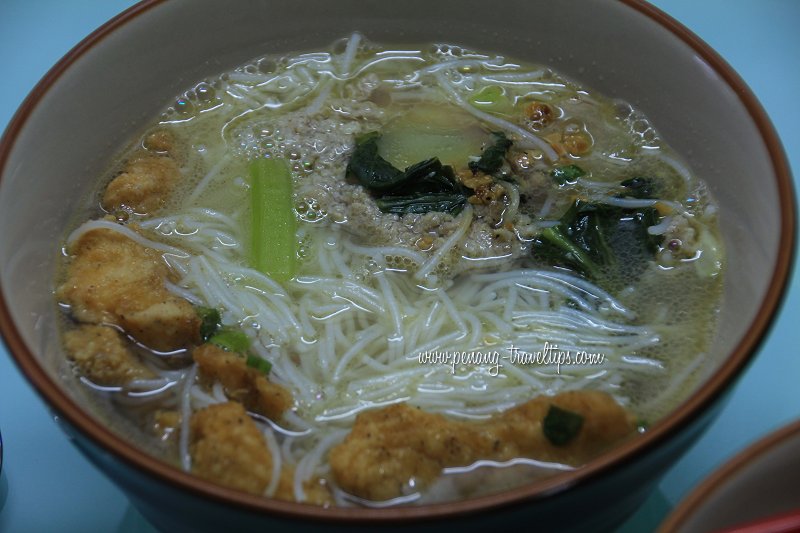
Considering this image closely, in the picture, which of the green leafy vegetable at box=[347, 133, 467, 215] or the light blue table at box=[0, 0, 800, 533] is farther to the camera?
the green leafy vegetable at box=[347, 133, 467, 215]

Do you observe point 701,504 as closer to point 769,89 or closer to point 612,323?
point 612,323

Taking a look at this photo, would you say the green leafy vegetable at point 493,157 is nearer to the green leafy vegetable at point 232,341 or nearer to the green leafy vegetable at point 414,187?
the green leafy vegetable at point 414,187

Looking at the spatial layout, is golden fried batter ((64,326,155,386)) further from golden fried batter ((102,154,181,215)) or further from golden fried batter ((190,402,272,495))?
golden fried batter ((102,154,181,215))

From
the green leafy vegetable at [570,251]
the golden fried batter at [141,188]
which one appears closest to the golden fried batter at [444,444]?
the green leafy vegetable at [570,251]

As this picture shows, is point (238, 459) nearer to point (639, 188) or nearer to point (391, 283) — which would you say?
point (391, 283)

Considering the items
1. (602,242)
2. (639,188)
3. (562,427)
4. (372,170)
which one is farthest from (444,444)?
(639,188)

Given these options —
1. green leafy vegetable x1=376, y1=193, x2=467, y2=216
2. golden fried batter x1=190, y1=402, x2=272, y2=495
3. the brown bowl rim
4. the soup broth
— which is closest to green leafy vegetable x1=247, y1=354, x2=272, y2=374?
the soup broth

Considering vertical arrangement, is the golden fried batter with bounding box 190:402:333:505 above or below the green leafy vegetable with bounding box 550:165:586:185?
below
